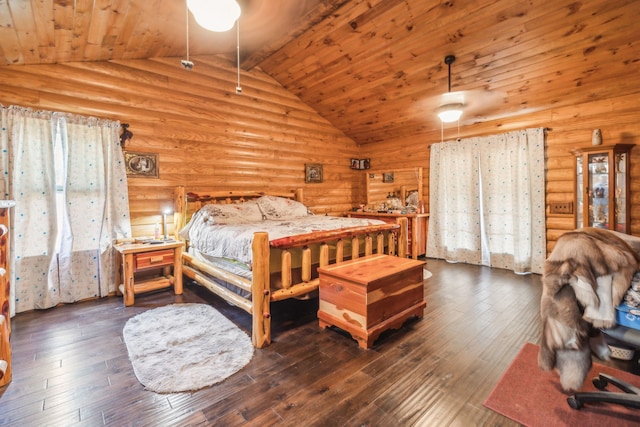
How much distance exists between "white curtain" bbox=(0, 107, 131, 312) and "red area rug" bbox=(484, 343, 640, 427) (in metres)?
4.09

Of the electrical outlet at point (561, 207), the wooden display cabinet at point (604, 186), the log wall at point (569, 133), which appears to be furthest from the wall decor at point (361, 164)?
the wooden display cabinet at point (604, 186)

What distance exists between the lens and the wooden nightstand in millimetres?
3254

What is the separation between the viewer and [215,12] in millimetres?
2246

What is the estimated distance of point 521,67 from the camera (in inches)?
142

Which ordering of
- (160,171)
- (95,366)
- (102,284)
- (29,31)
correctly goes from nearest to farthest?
(95,366), (29,31), (102,284), (160,171)

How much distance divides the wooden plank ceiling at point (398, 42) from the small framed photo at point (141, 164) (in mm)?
1153

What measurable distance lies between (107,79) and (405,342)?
4378 millimetres

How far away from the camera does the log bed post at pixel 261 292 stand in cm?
233

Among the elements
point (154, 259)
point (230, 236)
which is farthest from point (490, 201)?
point (154, 259)

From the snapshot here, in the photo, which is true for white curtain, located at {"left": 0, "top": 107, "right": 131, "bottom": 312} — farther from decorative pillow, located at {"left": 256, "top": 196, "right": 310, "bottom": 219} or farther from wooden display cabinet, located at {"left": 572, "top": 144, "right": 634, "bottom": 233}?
wooden display cabinet, located at {"left": 572, "top": 144, "right": 634, "bottom": 233}

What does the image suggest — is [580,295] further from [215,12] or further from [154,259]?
[154,259]

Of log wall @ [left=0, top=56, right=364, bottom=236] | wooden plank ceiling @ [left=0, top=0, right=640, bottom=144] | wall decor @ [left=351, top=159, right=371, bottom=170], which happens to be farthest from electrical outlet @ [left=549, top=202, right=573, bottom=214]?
log wall @ [left=0, top=56, right=364, bottom=236]

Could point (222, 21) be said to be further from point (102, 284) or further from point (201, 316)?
point (102, 284)

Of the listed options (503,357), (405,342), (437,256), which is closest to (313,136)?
(437,256)
